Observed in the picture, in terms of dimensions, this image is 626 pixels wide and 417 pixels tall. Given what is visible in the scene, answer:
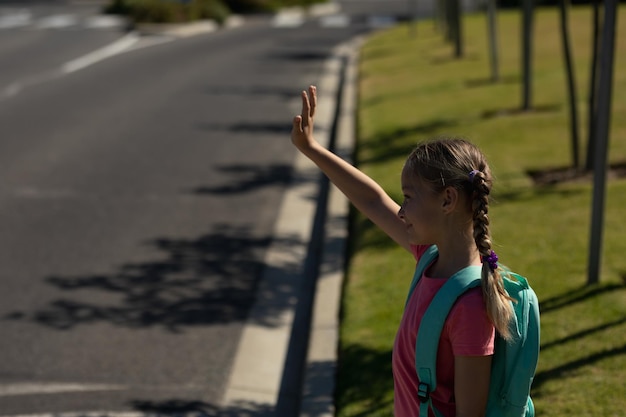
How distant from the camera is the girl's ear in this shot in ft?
9.32

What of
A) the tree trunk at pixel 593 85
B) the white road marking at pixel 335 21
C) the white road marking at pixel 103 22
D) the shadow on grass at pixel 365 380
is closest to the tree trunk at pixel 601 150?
the shadow on grass at pixel 365 380

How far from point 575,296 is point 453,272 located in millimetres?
3982

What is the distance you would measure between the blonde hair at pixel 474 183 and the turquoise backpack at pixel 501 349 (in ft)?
0.22

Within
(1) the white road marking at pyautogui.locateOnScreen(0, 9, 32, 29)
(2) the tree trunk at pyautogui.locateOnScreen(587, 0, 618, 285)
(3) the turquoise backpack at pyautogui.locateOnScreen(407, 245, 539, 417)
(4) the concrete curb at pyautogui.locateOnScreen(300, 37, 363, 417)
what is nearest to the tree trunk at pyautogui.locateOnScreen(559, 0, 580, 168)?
(4) the concrete curb at pyautogui.locateOnScreen(300, 37, 363, 417)

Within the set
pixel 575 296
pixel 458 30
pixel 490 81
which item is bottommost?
pixel 490 81

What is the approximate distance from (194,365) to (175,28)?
29.5 metres

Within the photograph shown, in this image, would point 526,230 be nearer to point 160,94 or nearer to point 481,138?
point 481,138

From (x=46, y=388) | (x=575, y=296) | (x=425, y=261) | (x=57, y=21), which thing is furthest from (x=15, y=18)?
(x=425, y=261)

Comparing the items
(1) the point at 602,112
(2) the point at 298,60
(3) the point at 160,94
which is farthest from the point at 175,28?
(1) the point at 602,112

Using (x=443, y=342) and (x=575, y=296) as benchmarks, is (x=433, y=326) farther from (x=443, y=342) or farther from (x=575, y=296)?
(x=575, y=296)

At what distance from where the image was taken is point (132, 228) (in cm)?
948

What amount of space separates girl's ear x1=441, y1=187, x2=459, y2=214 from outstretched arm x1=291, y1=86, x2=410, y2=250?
57cm

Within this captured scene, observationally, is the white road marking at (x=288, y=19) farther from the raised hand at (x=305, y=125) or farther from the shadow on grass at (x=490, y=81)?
the raised hand at (x=305, y=125)

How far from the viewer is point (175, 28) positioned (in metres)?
34.8
